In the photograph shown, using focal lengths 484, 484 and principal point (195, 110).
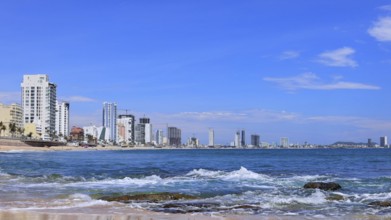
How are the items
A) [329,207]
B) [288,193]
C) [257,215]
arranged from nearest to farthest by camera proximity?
1. [257,215]
2. [329,207]
3. [288,193]

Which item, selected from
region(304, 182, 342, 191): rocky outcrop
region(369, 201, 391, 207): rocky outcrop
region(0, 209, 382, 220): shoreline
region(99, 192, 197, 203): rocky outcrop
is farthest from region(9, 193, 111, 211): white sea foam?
region(304, 182, 342, 191): rocky outcrop

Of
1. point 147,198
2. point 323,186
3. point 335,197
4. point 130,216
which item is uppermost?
point 130,216

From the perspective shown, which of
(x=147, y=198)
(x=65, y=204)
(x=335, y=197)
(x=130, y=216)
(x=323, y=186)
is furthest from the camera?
(x=323, y=186)

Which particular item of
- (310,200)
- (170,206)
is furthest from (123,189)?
(310,200)

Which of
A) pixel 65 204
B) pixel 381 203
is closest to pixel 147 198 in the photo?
pixel 65 204

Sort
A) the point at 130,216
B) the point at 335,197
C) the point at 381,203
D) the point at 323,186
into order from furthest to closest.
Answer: the point at 323,186, the point at 335,197, the point at 381,203, the point at 130,216

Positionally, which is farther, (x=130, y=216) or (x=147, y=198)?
(x=147, y=198)

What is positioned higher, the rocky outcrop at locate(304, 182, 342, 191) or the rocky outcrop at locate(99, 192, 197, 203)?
the rocky outcrop at locate(99, 192, 197, 203)

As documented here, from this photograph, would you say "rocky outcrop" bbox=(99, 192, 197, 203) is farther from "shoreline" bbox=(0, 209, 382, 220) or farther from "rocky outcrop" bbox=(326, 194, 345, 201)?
"rocky outcrop" bbox=(326, 194, 345, 201)

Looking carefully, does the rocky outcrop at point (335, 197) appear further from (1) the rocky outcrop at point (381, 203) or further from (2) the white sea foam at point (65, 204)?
(2) the white sea foam at point (65, 204)

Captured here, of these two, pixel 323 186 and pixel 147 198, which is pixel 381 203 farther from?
pixel 147 198

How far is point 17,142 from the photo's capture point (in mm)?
184625

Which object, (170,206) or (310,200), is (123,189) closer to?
(170,206)

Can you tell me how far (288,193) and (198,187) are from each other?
19.5 feet
